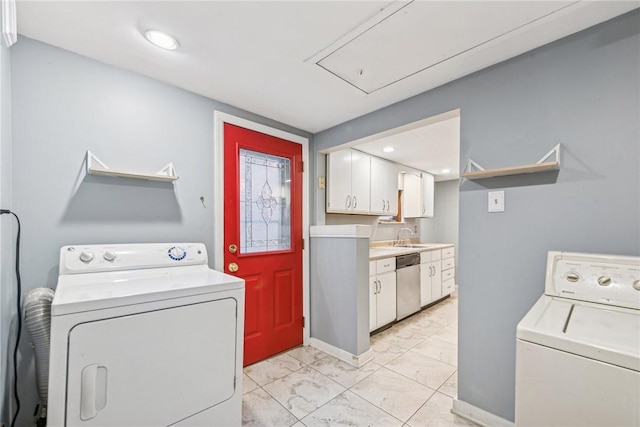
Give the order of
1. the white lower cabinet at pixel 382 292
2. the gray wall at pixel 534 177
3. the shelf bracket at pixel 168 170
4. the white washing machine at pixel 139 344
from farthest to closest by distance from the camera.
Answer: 1. the white lower cabinet at pixel 382 292
2. the shelf bracket at pixel 168 170
3. the gray wall at pixel 534 177
4. the white washing machine at pixel 139 344

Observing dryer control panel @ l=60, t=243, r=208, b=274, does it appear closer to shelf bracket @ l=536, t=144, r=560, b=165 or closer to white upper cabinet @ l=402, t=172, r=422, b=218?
shelf bracket @ l=536, t=144, r=560, b=165

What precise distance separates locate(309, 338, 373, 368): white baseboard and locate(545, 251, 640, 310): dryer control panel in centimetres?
154

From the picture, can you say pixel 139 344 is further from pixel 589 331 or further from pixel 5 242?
pixel 589 331

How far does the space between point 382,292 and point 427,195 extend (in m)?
2.39

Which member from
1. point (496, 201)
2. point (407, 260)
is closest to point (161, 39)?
point (496, 201)

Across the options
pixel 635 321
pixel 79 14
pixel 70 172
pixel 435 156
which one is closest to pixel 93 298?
pixel 70 172

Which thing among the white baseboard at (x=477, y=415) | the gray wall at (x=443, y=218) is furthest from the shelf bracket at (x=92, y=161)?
the gray wall at (x=443, y=218)

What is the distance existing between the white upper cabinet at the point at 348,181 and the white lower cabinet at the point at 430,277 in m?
1.13

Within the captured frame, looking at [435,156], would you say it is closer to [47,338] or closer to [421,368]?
[421,368]

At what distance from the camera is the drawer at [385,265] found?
2.99m

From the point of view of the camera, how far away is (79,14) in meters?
1.26

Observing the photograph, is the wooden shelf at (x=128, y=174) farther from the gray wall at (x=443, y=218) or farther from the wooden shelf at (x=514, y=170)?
the gray wall at (x=443, y=218)

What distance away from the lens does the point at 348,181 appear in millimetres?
3186

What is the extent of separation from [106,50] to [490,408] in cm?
303
